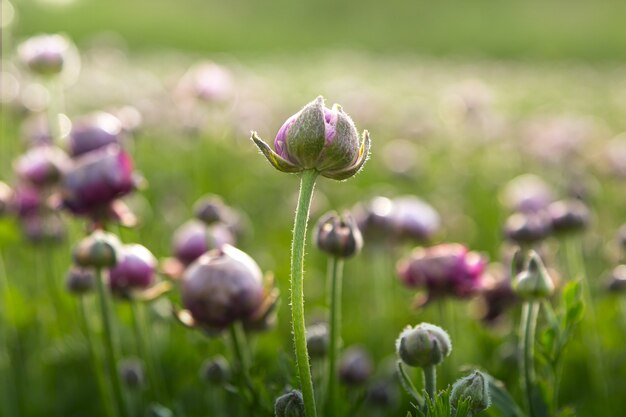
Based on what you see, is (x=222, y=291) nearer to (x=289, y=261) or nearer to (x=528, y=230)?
(x=528, y=230)

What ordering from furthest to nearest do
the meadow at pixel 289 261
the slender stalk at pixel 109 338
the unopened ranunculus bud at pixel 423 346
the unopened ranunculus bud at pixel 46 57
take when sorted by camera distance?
the unopened ranunculus bud at pixel 46 57 → the meadow at pixel 289 261 → the slender stalk at pixel 109 338 → the unopened ranunculus bud at pixel 423 346

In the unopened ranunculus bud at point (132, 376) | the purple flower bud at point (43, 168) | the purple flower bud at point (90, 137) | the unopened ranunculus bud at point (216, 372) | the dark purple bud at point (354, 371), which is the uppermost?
the purple flower bud at point (90, 137)

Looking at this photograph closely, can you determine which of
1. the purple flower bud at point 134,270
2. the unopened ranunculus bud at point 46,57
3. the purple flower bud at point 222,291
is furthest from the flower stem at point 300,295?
the unopened ranunculus bud at point 46,57

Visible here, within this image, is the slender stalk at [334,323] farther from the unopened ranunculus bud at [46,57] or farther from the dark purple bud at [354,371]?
the unopened ranunculus bud at [46,57]

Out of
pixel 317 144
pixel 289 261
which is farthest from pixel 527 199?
pixel 317 144

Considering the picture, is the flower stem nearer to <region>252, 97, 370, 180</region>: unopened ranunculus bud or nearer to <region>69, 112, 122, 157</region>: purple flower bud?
<region>252, 97, 370, 180</region>: unopened ranunculus bud

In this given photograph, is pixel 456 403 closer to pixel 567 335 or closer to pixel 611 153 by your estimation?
pixel 567 335

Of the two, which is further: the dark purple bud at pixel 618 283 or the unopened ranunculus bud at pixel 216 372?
the dark purple bud at pixel 618 283
